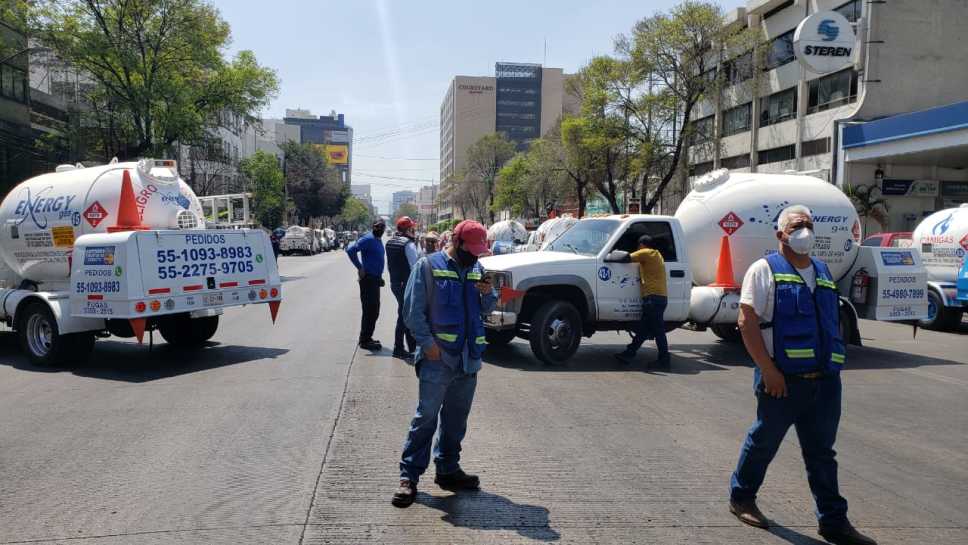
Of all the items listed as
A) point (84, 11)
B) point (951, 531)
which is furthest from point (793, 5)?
point (951, 531)

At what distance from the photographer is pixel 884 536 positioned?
14.6ft

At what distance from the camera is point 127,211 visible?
393 inches

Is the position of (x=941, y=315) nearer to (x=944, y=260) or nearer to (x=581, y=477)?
(x=944, y=260)

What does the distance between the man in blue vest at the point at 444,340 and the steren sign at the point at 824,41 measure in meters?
29.6

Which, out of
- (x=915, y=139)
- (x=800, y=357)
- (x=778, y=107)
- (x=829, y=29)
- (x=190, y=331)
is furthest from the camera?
(x=778, y=107)

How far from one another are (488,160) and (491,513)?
85.2 meters

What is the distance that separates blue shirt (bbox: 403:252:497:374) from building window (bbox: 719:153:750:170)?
139 ft

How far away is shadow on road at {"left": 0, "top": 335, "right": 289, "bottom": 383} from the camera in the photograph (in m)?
9.32

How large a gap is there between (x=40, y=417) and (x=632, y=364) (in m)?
6.97

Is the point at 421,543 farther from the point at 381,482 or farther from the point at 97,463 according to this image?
the point at 97,463

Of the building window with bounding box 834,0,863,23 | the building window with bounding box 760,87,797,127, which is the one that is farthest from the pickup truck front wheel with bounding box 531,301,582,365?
the building window with bounding box 760,87,797,127

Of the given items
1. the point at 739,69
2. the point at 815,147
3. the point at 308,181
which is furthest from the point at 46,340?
the point at 308,181

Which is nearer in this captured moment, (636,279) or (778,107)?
(636,279)

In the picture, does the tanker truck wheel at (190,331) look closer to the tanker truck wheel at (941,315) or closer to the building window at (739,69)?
the tanker truck wheel at (941,315)
